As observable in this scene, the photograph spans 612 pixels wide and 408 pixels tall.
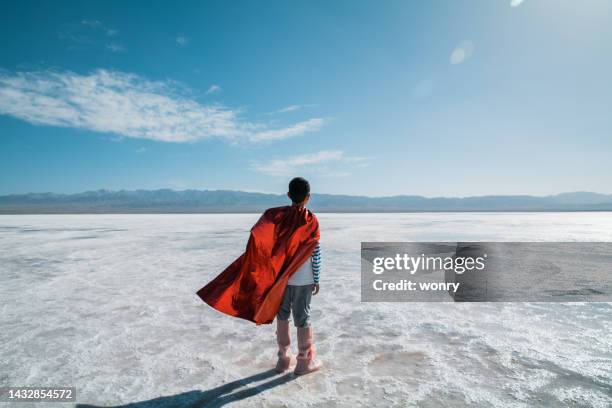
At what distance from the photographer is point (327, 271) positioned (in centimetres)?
738

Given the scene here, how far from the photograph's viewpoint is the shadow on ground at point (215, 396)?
2559 millimetres

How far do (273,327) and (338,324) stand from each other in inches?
29.9

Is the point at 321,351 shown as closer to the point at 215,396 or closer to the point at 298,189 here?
the point at 215,396

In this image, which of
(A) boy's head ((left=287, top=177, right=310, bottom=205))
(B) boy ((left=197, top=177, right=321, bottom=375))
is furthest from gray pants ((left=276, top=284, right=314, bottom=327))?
(A) boy's head ((left=287, top=177, right=310, bottom=205))

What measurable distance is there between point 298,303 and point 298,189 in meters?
0.93

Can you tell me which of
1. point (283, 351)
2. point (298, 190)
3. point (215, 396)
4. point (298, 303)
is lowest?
point (215, 396)

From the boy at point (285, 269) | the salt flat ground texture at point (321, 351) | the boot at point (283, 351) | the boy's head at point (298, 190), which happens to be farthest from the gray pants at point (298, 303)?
the boy's head at point (298, 190)

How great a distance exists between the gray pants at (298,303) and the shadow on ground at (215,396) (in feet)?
1.59

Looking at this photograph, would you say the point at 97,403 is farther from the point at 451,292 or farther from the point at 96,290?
the point at 451,292

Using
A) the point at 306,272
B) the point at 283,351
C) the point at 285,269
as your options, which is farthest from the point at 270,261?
the point at 283,351

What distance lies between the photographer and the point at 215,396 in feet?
8.77

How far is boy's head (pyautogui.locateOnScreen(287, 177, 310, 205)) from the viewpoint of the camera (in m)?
2.94

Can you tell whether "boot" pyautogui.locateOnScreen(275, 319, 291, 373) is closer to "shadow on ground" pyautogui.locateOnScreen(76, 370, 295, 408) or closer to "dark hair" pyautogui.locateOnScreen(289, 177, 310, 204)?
"shadow on ground" pyautogui.locateOnScreen(76, 370, 295, 408)

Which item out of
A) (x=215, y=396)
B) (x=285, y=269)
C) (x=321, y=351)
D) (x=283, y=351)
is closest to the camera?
(x=215, y=396)
